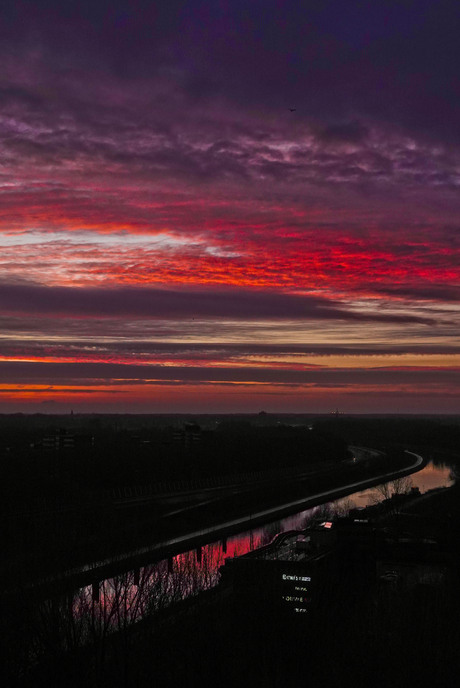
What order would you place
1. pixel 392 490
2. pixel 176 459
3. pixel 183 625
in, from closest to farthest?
pixel 183 625
pixel 392 490
pixel 176 459

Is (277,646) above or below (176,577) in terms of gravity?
below

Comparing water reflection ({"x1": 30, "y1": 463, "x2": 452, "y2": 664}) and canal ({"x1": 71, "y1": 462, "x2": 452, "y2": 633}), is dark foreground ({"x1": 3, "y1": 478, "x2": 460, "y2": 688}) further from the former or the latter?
canal ({"x1": 71, "y1": 462, "x2": 452, "y2": 633})

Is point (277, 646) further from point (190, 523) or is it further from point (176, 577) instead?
point (190, 523)

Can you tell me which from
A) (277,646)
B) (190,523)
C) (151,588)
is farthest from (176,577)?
(190,523)

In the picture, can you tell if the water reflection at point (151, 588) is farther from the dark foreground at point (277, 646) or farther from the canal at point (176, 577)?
the dark foreground at point (277, 646)

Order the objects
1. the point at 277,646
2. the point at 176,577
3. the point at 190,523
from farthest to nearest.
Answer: the point at 190,523 → the point at 176,577 → the point at 277,646

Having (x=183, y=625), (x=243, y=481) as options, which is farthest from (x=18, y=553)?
(x=243, y=481)

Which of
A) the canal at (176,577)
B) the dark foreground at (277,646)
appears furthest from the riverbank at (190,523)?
the dark foreground at (277,646)

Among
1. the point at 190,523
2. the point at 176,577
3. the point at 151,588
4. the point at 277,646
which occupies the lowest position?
the point at 190,523

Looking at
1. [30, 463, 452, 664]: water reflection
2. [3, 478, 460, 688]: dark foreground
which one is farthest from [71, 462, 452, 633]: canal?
[3, 478, 460, 688]: dark foreground

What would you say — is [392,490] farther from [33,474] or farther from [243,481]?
[33,474]

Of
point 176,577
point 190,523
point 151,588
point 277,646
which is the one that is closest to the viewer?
point 277,646
